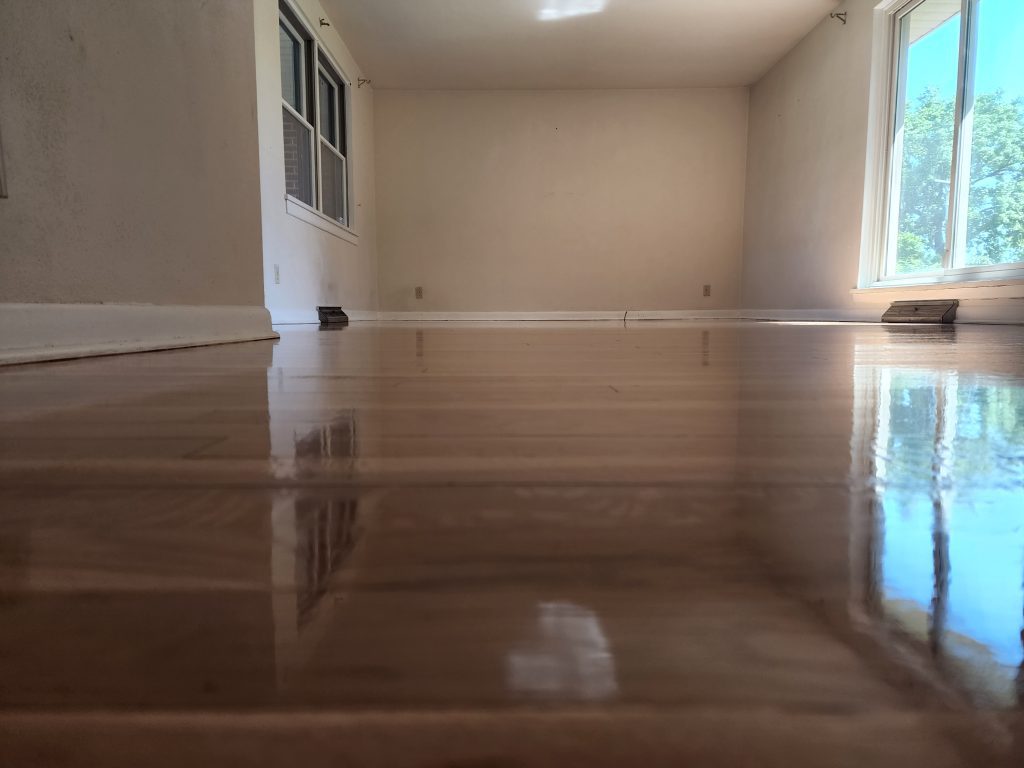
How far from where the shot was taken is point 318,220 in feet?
16.7

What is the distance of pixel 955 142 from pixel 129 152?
13.6 feet

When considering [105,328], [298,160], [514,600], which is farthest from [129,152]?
[298,160]

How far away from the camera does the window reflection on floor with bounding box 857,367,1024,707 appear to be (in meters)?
0.17

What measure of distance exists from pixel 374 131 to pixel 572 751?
25.2ft

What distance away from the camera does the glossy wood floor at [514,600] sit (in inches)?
5.6

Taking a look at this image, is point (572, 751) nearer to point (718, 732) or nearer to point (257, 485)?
point (718, 732)

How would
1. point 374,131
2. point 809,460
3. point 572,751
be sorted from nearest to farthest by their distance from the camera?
point 572,751 → point 809,460 → point 374,131

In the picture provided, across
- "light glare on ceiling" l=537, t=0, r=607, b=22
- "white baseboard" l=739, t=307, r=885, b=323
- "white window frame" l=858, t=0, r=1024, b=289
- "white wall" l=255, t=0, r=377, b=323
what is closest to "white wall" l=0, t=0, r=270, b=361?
"white wall" l=255, t=0, r=377, b=323

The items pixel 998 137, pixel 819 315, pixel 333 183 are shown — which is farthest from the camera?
pixel 333 183

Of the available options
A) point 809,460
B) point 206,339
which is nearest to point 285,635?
point 809,460

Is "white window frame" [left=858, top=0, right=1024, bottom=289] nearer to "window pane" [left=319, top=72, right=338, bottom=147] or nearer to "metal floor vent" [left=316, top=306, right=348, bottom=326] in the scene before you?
"metal floor vent" [left=316, top=306, right=348, bottom=326]

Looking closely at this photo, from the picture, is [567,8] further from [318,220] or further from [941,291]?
[941,291]

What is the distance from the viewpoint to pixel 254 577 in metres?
0.22

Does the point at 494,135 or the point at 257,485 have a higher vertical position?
the point at 494,135
